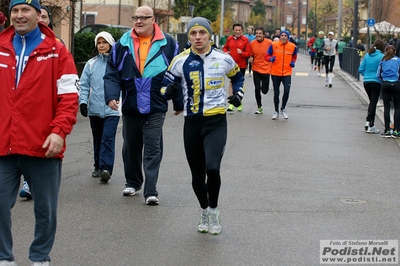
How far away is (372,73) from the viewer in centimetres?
1549

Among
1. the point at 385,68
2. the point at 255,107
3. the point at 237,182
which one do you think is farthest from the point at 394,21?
the point at 237,182

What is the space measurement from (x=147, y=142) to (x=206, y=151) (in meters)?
1.65

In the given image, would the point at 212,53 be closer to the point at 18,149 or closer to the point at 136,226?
the point at 136,226

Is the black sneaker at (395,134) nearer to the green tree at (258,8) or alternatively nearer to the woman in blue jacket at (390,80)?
the woman in blue jacket at (390,80)

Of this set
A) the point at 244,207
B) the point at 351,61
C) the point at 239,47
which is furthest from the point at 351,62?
the point at 244,207

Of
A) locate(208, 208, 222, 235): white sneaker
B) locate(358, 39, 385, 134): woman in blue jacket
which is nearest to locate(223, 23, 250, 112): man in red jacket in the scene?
locate(358, 39, 385, 134): woman in blue jacket

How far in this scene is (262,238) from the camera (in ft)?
23.1

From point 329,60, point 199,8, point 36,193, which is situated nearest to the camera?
point 36,193

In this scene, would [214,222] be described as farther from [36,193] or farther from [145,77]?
[36,193]

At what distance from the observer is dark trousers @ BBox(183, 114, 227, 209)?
22.8 feet

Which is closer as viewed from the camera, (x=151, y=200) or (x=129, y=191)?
(x=151, y=200)

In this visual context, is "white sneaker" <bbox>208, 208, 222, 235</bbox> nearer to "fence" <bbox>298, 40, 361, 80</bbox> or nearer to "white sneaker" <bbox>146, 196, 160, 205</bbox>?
"white sneaker" <bbox>146, 196, 160, 205</bbox>

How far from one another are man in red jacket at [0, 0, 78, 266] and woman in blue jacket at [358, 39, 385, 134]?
10.9 metres

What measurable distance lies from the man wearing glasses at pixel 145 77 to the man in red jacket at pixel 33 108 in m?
2.91
